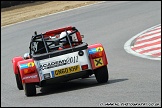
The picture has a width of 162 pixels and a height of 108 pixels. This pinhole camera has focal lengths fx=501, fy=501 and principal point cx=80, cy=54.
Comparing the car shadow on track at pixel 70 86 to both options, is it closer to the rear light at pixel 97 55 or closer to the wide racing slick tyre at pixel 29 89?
the wide racing slick tyre at pixel 29 89

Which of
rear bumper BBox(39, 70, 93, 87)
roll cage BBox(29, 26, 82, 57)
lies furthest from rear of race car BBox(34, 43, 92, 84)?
roll cage BBox(29, 26, 82, 57)

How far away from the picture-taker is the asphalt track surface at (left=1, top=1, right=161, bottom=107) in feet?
27.3

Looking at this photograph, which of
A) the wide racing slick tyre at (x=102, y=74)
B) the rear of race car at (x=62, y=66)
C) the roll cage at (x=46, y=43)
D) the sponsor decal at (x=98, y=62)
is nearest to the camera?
the rear of race car at (x=62, y=66)

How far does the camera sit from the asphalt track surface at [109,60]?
8.34 metres

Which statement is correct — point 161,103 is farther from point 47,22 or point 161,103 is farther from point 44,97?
point 47,22

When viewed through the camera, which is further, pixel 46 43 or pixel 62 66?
pixel 46 43

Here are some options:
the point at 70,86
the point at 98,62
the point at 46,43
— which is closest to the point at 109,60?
the point at 70,86

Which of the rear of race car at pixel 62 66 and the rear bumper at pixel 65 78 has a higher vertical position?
the rear of race car at pixel 62 66

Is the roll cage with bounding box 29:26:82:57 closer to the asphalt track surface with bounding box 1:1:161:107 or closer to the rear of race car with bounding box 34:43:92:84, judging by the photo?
the rear of race car with bounding box 34:43:92:84

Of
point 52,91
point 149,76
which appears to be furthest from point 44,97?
point 149,76

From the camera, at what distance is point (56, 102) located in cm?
838

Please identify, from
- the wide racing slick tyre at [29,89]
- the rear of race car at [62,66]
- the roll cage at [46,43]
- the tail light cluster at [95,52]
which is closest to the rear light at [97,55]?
the tail light cluster at [95,52]

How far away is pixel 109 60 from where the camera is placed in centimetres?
1448

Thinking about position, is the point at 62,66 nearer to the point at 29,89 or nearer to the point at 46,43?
the point at 29,89
